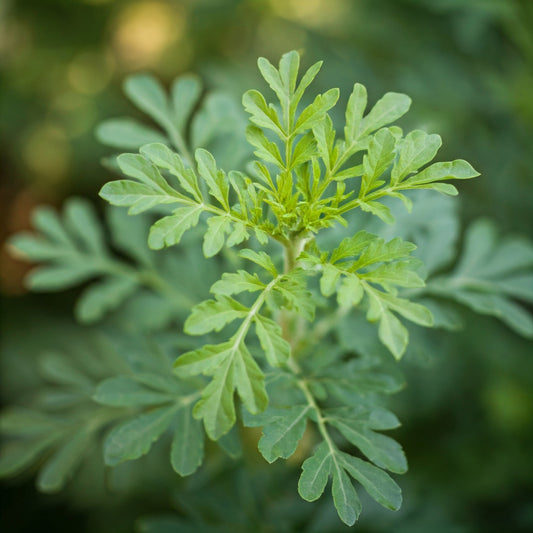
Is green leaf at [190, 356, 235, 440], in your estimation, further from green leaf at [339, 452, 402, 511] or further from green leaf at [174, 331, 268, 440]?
green leaf at [339, 452, 402, 511]

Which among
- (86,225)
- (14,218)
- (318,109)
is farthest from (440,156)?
(14,218)

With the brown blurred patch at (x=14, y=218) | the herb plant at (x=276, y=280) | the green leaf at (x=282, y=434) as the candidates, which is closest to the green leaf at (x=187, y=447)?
the herb plant at (x=276, y=280)

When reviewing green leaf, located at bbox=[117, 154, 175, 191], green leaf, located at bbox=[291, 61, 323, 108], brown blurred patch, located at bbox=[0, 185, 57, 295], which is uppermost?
green leaf, located at bbox=[291, 61, 323, 108]

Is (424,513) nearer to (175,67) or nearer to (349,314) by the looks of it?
(349,314)

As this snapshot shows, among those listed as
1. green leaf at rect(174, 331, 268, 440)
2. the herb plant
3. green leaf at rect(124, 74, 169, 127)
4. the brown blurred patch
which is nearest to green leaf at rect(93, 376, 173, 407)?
the herb plant

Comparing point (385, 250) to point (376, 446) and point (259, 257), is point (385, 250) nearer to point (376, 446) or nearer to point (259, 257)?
point (259, 257)

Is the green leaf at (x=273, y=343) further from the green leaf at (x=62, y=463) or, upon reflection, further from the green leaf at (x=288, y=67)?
the green leaf at (x=62, y=463)
